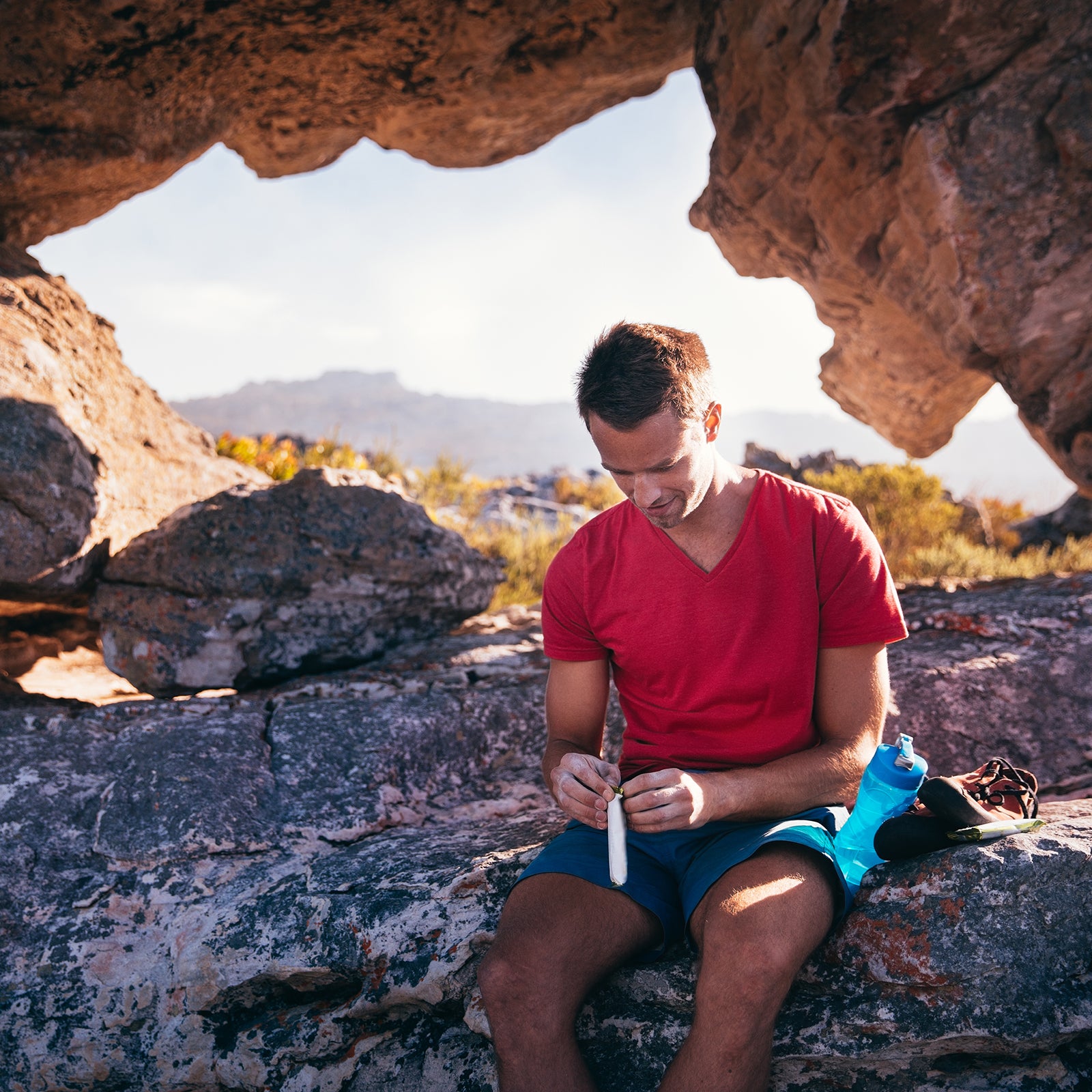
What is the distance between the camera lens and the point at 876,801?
1994 mm

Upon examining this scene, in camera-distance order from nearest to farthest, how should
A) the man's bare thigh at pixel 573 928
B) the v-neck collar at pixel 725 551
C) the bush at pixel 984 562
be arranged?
the man's bare thigh at pixel 573 928 < the v-neck collar at pixel 725 551 < the bush at pixel 984 562

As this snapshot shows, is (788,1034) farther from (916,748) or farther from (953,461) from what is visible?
(953,461)

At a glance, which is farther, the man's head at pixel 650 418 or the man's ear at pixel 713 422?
the man's ear at pixel 713 422

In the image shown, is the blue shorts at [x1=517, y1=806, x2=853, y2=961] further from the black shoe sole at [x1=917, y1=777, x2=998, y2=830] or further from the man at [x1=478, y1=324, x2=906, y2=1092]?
the black shoe sole at [x1=917, y1=777, x2=998, y2=830]

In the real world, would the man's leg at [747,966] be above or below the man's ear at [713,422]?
below

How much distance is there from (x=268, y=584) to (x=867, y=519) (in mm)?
6174

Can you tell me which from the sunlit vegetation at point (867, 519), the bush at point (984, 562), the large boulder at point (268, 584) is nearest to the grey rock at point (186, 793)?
the large boulder at point (268, 584)

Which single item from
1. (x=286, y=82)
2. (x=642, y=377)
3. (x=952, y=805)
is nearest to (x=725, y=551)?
(x=642, y=377)

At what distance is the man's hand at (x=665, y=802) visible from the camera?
6.20ft

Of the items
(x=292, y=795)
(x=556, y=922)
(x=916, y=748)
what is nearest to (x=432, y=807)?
(x=292, y=795)

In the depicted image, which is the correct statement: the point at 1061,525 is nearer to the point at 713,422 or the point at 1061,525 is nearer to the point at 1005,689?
the point at 1005,689

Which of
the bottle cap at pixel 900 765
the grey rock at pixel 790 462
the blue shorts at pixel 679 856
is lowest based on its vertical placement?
the blue shorts at pixel 679 856

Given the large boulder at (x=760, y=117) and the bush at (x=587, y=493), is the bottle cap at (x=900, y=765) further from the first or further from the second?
the bush at (x=587, y=493)

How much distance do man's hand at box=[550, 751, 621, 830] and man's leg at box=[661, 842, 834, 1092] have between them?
34 cm
